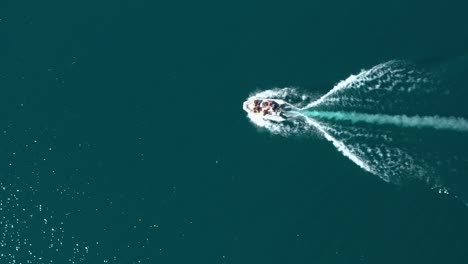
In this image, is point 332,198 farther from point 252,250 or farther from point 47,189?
point 47,189

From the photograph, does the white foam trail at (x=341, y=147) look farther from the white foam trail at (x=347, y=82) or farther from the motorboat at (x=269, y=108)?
the motorboat at (x=269, y=108)

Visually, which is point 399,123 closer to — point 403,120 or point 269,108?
point 403,120

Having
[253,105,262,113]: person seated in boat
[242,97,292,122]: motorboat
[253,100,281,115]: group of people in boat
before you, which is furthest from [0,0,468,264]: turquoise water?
[253,100,281,115]: group of people in boat

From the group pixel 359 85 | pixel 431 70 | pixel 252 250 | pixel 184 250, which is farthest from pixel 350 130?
pixel 184 250

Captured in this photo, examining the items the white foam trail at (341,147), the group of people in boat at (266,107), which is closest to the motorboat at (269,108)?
the group of people in boat at (266,107)

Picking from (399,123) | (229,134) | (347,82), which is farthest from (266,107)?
(399,123)

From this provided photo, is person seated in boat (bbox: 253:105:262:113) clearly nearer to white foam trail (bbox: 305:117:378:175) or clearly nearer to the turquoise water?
the turquoise water
